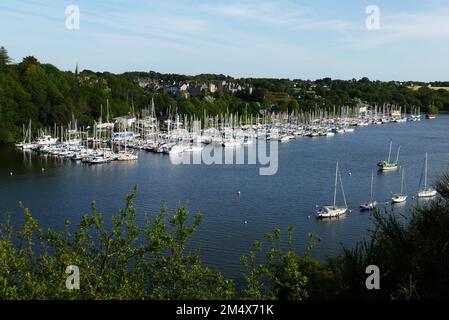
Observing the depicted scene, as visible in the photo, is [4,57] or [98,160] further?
[4,57]

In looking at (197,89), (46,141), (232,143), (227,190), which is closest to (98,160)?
(46,141)

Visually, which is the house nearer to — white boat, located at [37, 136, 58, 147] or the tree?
the tree

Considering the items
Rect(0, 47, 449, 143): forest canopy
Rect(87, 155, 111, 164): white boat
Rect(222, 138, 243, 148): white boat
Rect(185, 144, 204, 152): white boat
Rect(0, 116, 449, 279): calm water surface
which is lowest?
Rect(0, 116, 449, 279): calm water surface

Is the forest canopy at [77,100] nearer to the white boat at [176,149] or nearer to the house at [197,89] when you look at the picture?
the house at [197,89]

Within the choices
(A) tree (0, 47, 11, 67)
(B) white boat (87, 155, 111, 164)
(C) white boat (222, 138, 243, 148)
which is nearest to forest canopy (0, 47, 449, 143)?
(A) tree (0, 47, 11, 67)

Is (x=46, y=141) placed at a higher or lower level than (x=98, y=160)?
higher

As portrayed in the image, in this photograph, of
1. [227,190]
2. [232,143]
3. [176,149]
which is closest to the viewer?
[227,190]

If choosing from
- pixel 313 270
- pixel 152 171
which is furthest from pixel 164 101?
pixel 313 270

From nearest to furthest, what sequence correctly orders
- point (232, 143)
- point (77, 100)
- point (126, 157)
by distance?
point (126, 157), point (232, 143), point (77, 100)

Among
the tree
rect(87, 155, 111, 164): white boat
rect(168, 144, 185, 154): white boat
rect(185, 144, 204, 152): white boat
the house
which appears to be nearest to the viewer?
rect(87, 155, 111, 164): white boat

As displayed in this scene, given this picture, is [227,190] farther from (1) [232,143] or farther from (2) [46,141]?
(2) [46,141]
